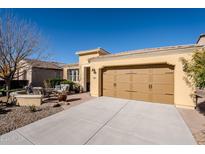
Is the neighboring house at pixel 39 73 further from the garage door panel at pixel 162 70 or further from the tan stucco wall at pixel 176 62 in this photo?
the garage door panel at pixel 162 70

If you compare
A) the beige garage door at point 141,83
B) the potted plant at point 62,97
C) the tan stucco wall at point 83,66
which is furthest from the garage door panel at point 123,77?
the tan stucco wall at point 83,66

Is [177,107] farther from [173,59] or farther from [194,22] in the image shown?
[194,22]

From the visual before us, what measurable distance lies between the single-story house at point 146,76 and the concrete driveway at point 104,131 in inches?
99.3

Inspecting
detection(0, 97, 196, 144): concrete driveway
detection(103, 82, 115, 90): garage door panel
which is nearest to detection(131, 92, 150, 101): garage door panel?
detection(103, 82, 115, 90): garage door panel

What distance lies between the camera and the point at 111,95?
34.7ft

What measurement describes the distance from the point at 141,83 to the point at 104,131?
572 centimetres

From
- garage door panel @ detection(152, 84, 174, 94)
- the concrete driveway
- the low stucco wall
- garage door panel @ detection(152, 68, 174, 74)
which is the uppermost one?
garage door panel @ detection(152, 68, 174, 74)

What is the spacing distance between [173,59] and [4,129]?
9.47m

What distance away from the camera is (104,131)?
14.1 feet

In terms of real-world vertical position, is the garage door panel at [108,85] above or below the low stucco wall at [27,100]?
above

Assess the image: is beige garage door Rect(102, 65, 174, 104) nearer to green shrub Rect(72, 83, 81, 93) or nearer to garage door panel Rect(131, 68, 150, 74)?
garage door panel Rect(131, 68, 150, 74)

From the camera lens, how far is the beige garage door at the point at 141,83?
816cm

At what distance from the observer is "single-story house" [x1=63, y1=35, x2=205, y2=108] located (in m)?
7.50
